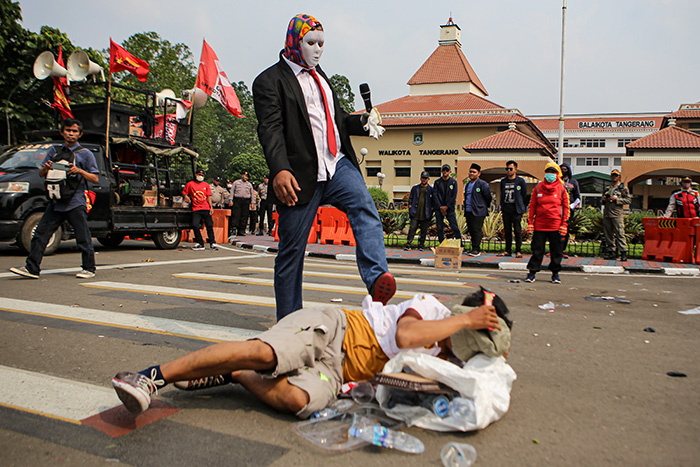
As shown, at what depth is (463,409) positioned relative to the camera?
2.59 metres

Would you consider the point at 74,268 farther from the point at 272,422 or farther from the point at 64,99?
the point at 272,422

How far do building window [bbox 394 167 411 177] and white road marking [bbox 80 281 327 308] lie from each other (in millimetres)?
51135

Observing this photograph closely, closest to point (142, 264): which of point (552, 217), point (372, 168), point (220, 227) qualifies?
point (220, 227)

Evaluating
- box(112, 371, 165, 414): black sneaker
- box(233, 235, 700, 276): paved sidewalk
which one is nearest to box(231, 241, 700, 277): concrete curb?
box(233, 235, 700, 276): paved sidewalk

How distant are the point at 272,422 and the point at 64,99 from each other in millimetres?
12483

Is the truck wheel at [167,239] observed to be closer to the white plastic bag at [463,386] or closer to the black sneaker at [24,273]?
the black sneaker at [24,273]

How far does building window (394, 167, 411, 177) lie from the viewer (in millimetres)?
56812

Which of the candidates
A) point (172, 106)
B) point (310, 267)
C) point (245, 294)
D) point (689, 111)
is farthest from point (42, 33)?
point (689, 111)

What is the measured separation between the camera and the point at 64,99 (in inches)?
498

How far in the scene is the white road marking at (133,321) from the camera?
4332 millimetres

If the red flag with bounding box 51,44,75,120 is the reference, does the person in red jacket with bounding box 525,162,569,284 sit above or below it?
below

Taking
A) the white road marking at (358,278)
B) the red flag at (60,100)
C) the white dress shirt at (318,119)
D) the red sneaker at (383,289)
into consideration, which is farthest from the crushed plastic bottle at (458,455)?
the red flag at (60,100)

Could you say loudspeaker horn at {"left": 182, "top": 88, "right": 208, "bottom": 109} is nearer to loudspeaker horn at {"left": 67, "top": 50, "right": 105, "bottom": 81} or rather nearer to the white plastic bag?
loudspeaker horn at {"left": 67, "top": 50, "right": 105, "bottom": 81}

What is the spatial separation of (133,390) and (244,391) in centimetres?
77
